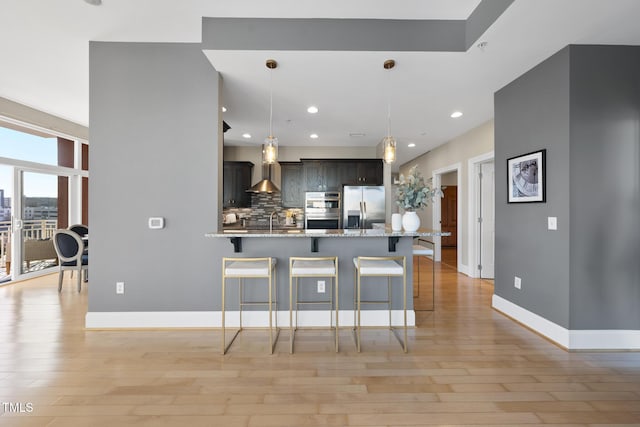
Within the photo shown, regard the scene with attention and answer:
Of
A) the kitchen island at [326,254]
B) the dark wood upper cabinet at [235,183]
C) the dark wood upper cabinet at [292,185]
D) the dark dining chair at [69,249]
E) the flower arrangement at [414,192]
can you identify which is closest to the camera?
the flower arrangement at [414,192]

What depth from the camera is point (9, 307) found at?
3576 millimetres

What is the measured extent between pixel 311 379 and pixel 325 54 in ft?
8.75

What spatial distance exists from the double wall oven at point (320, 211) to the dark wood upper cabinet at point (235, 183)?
138 cm

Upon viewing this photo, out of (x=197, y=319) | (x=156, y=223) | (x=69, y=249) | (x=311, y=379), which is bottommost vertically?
(x=311, y=379)

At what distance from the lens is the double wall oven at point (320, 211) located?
6070 millimetres

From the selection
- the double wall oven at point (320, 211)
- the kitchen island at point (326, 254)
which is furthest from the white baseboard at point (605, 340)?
the double wall oven at point (320, 211)

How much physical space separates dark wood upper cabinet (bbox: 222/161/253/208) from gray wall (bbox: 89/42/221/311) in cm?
303

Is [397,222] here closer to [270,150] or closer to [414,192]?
[414,192]

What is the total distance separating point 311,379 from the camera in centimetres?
207

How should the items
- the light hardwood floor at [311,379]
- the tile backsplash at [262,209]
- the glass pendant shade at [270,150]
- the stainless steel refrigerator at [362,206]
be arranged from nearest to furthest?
the light hardwood floor at [311,379]
the glass pendant shade at [270,150]
the stainless steel refrigerator at [362,206]
the tile backsplash at [262,209]

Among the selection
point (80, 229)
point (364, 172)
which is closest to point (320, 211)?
point (364, 172)

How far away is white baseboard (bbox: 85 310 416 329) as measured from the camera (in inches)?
114

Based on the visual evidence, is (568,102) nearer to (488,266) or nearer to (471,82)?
(471,82)

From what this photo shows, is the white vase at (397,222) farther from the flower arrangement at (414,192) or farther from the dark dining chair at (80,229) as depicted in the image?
the dark dining chair at (80,229)
